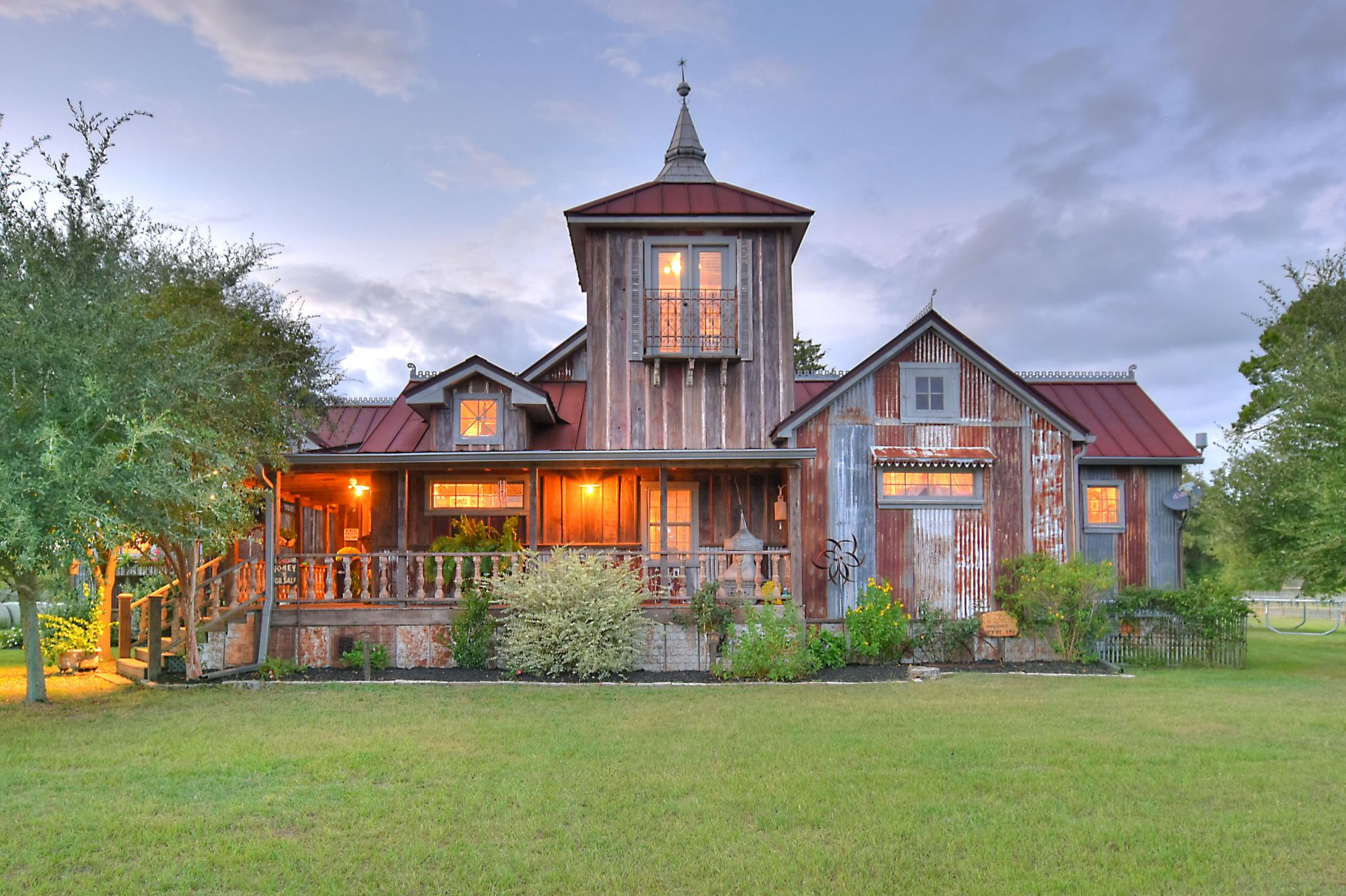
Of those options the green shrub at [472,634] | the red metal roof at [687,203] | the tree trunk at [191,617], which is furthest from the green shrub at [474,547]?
the red metal roof at [687,203]

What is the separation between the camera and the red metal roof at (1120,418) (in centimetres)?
2050

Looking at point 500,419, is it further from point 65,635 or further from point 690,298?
point 65,635

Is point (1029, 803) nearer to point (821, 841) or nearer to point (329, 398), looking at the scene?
point (821, 841)

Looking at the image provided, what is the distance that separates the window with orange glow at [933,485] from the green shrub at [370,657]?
28.9 feet

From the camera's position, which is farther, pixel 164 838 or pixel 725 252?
pixel 725 252

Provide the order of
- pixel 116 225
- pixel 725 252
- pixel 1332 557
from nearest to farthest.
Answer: pixel 116 225 → pixel 1332 557 → pixel 725 252

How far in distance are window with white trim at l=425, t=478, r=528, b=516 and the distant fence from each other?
35.3ft

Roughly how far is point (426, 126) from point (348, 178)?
1928 millimetres

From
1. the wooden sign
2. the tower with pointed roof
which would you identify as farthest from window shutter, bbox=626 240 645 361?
the wooden sign

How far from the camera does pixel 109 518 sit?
33.5 feet

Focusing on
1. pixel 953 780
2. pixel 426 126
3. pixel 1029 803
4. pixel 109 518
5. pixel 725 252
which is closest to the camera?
pixel 1029 803

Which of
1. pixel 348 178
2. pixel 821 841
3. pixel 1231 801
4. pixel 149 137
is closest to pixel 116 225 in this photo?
pixel 149 137

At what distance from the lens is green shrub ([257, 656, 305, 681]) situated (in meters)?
14.3

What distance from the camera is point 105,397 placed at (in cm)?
1074
